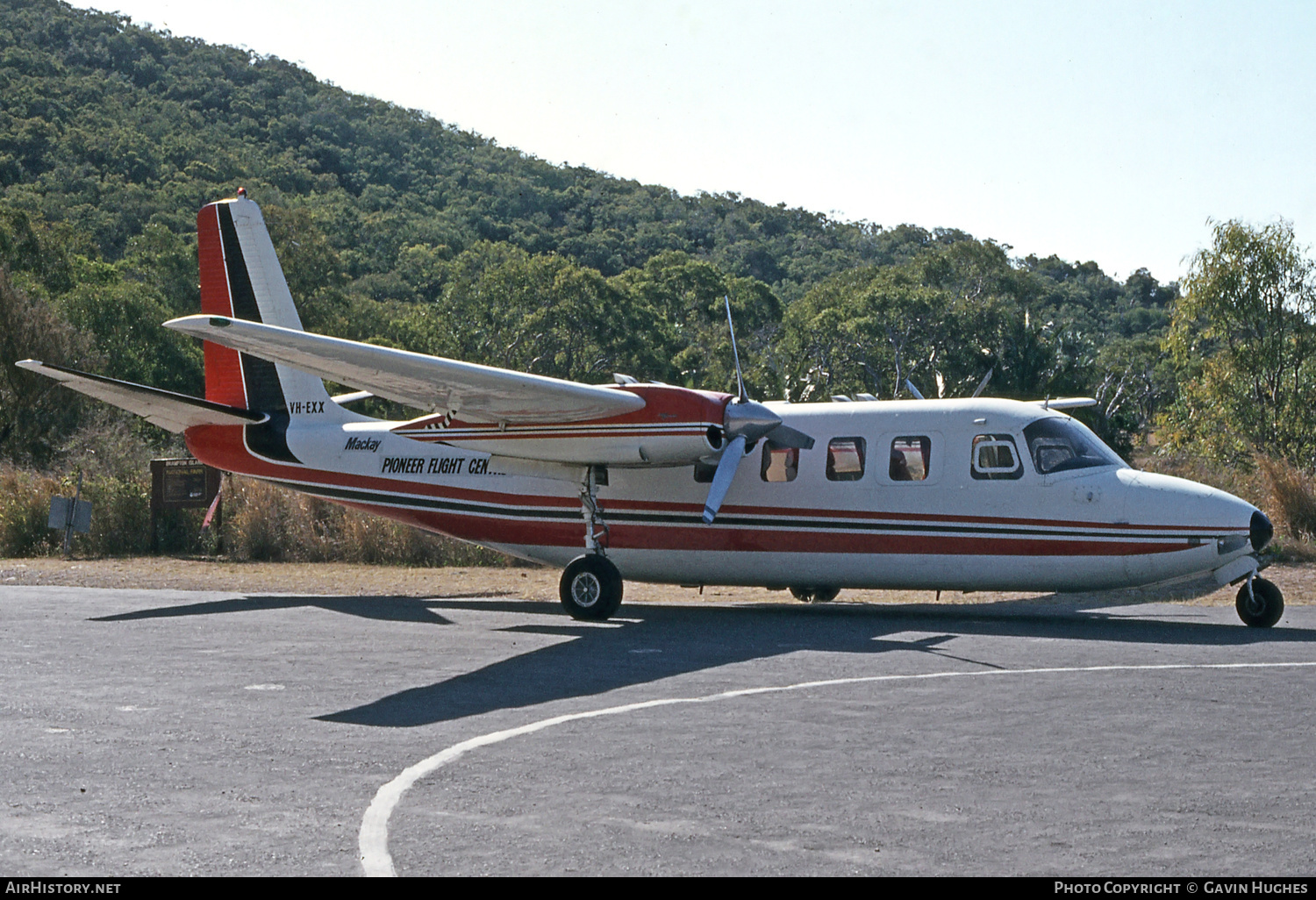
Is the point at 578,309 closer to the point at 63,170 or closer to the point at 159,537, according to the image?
the point at 159,537

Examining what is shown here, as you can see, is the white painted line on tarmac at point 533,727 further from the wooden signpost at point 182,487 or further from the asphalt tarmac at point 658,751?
the wooden signpost at point 182,487

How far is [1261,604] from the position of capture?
13797 mm

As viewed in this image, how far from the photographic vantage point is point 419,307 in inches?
2352

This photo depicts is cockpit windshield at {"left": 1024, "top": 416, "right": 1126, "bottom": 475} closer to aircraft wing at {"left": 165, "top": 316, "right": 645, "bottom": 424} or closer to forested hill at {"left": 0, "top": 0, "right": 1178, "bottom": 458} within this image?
aircraft wing at {"left": 165, "top": 316, "right": 645, "bottom": 424}

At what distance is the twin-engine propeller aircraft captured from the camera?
14.1m

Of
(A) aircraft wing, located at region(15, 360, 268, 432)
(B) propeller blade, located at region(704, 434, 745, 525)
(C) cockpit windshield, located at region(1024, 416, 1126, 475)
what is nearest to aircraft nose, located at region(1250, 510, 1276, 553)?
(C) cockpit windshield, located at region(1024, 416, 1126, 475)

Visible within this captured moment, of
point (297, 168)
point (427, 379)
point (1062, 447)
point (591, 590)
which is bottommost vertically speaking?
point (591, 590)

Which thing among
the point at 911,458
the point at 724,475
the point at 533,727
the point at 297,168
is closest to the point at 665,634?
the point at 724,475

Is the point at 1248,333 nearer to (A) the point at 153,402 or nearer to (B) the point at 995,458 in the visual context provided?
(B) the point at 995,458

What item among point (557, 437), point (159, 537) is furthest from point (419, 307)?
point (557, 437)

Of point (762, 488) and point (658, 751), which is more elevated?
point (762, 488)

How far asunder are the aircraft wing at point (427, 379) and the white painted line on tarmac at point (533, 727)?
16.8 feet

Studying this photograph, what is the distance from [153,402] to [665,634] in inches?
320

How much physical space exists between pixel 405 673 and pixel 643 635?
139 inches
